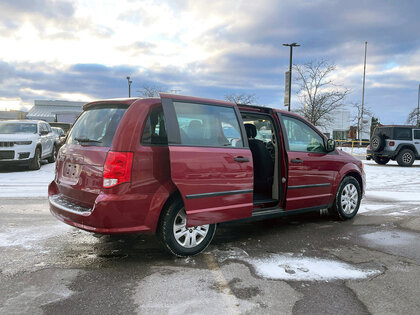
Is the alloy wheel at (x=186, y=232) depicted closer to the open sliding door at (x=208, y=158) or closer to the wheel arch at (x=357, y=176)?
the open sliding door at (x=208, y=158)

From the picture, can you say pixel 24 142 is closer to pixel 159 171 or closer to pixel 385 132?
pixel 159 171

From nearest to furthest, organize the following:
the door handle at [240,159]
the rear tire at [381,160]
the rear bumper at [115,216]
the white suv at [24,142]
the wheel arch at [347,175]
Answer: the rear bumper at [115,216]
the door handle at [240,159]
the wheel arch at [347,175]
the white suv at [24,142]
the rear tire at [381,160]

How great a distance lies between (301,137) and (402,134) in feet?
43.5

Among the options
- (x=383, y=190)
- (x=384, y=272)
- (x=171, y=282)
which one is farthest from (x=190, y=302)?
(x=383, y=190)

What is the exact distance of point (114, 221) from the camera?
3.43m

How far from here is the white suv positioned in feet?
35.6

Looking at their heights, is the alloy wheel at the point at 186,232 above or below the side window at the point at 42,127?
below

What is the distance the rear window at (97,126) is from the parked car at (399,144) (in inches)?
602

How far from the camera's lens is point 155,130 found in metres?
3.69

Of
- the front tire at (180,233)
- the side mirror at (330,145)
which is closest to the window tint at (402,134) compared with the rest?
the side mirror at (330,145)

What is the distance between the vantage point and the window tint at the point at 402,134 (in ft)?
52.6

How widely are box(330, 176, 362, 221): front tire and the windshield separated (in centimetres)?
1060

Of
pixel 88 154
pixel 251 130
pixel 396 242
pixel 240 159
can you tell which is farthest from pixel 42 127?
pixel 396 242

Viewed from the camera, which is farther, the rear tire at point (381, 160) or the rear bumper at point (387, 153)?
the rear tire at point (381, 160)
